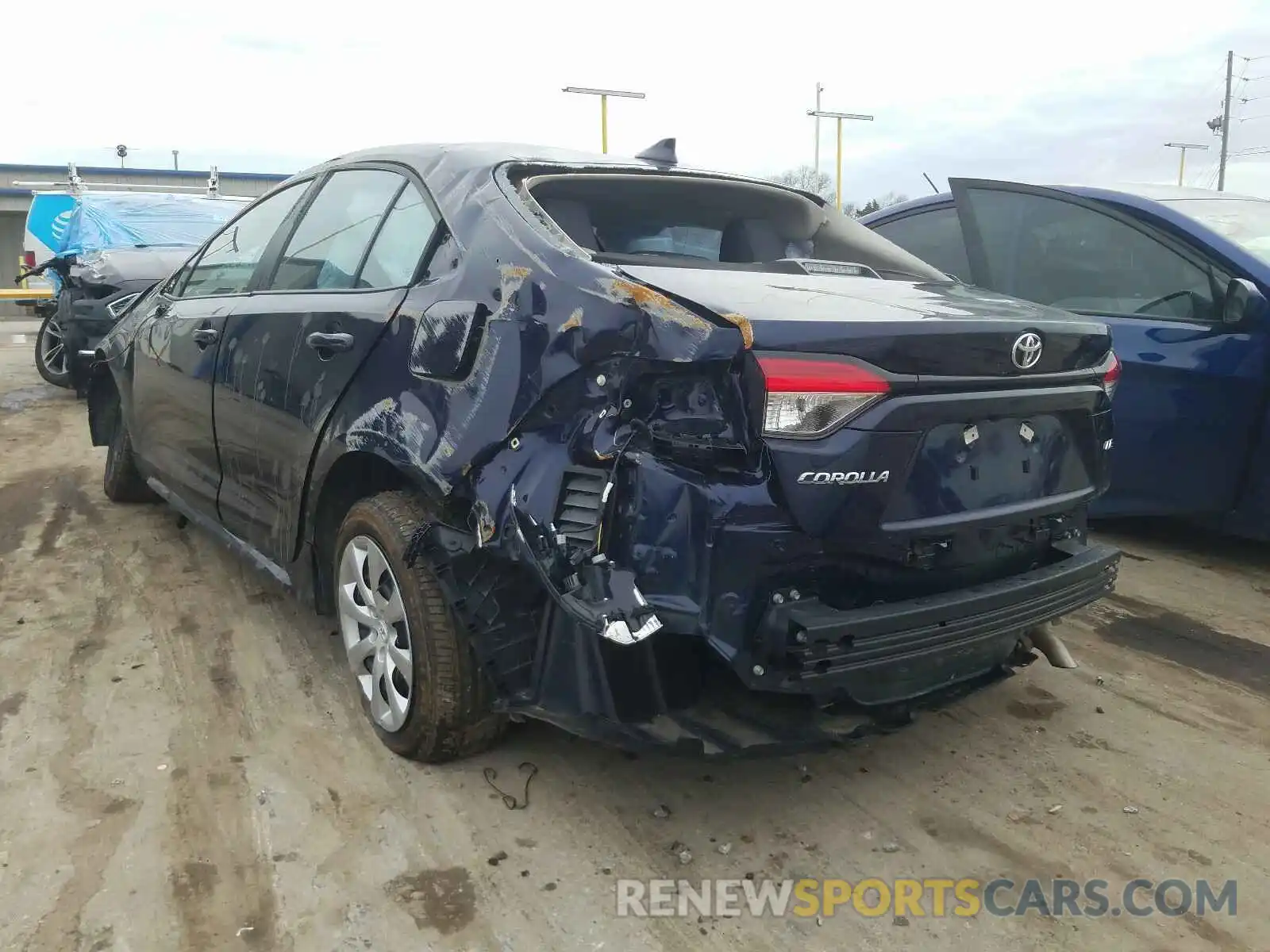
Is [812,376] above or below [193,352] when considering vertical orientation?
above

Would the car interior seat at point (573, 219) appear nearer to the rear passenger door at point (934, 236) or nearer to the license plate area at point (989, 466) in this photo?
the license plate area at point (989, 466)

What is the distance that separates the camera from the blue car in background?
414 cm

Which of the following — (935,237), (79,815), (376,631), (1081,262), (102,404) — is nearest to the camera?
(79,815)

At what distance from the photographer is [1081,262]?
4.72m

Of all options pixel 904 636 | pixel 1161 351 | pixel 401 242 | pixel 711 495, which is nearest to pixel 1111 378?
pixel 904 636

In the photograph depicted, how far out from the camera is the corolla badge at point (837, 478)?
209 centimetres

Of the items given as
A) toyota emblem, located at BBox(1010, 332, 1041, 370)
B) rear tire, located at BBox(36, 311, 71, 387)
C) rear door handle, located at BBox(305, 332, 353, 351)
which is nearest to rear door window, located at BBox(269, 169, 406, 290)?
rear door handle, located at BBox(305, 332, 353, 351)

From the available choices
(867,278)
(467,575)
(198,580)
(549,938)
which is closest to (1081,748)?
(867,278)

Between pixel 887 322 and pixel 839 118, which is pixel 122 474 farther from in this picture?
pixel 839 118

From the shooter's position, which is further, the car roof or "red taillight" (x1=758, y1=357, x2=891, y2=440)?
the car roof

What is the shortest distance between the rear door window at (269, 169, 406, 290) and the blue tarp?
7.60 meters

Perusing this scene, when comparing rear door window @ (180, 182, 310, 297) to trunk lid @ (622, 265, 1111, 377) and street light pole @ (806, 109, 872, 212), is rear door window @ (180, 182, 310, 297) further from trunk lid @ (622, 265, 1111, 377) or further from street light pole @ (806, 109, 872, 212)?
street light pole @ (806, 109, 872, 212)

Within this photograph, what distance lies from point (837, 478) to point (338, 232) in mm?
1982

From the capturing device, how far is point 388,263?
290cm
